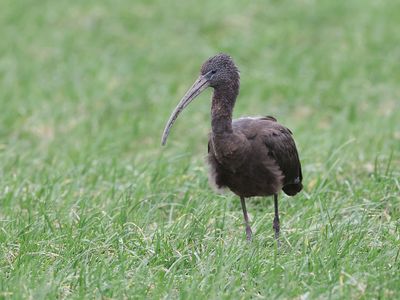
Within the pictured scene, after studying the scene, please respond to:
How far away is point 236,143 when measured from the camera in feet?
17.4

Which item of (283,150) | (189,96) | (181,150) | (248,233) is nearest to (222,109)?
(189,96)

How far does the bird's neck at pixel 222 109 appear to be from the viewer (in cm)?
535

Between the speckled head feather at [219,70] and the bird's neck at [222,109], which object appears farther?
the speckled head feather at [219,70]

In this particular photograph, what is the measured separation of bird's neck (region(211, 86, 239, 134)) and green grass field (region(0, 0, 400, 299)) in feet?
2.27

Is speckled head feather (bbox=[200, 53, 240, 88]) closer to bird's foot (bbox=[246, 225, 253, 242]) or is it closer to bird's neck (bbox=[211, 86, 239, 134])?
bird's neck (bbox=[211, 86, 239, 134])

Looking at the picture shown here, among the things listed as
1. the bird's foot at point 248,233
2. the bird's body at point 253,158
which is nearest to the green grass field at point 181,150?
the bird's foot at point 248,233

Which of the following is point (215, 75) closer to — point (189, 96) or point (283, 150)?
point (189, 96)

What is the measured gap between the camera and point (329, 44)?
→ 492 inches

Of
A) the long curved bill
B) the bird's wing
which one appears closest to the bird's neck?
the long curved bill

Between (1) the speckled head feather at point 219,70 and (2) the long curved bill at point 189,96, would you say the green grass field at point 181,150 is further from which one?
(1) the speckled head feather at point 219,70

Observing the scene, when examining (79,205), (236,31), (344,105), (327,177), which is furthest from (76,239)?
(236,31)

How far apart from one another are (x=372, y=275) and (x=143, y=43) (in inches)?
347

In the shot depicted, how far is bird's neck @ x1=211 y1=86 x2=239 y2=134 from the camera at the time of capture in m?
5.35

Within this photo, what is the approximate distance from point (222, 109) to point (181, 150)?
116 inches
